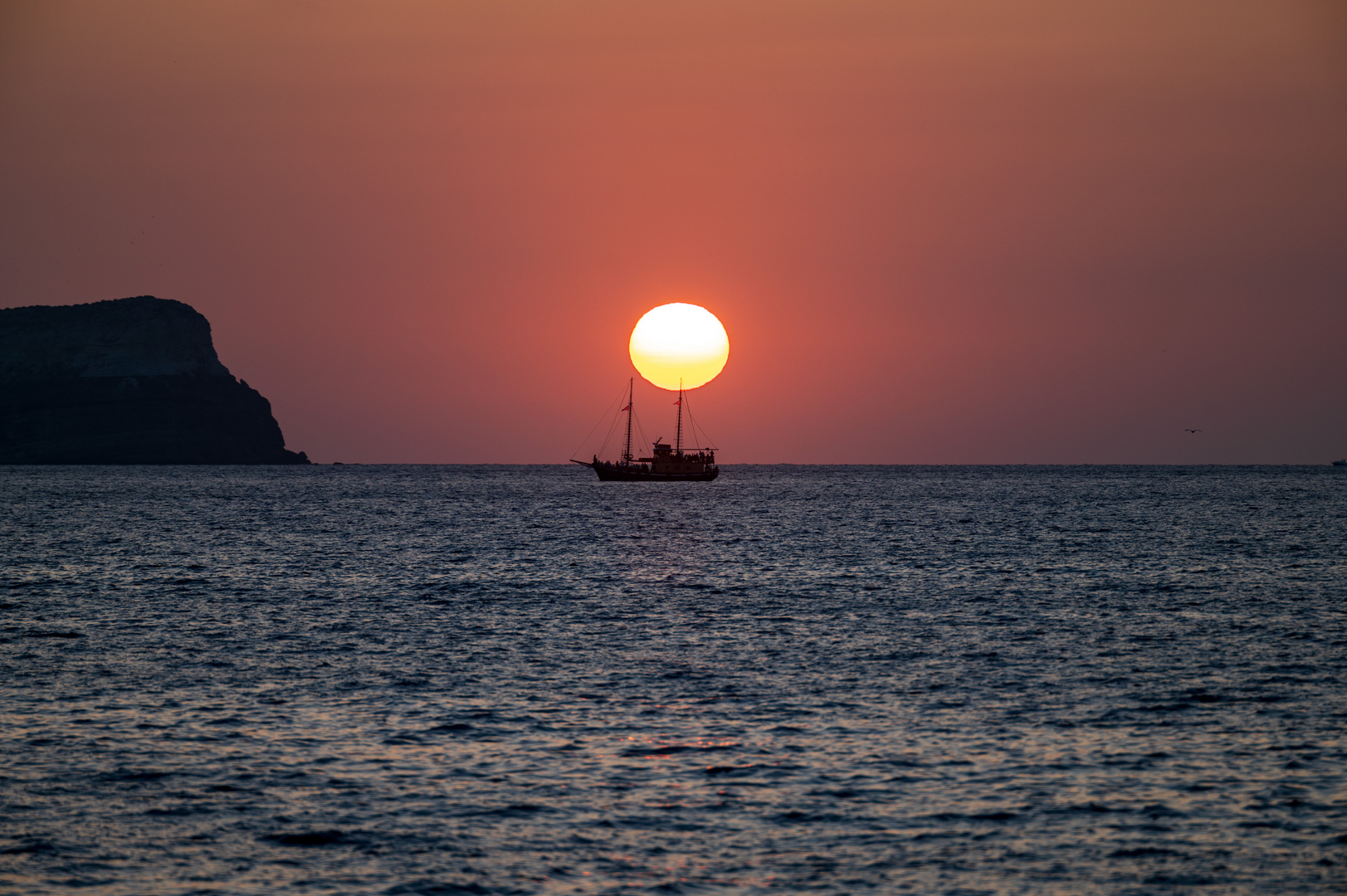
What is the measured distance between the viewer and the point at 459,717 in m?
24.1

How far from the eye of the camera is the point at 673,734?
22594 millimetres

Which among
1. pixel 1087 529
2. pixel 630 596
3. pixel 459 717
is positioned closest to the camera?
pixel 459 717

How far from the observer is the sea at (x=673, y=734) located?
51.2 feet

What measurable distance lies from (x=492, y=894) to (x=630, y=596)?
33125mm

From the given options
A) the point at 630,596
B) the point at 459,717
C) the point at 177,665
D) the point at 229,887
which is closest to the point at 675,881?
the point at 229,887

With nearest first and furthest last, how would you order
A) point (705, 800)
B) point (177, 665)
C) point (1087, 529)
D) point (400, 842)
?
point (400, 842) → point (705, 800) → point (177, 665) → point (1087, 529)

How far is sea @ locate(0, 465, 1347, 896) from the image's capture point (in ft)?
51.2

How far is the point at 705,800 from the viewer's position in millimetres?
18156

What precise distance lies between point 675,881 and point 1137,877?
599cm

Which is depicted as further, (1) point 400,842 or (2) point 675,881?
(1) point 400,842

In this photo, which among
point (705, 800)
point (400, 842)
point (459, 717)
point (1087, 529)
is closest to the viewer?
point (400, 842)

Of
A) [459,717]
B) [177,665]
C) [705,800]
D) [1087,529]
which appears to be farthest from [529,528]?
[705,800]

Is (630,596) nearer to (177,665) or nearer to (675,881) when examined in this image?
(177,665)

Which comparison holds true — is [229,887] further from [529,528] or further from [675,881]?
[529,528]
